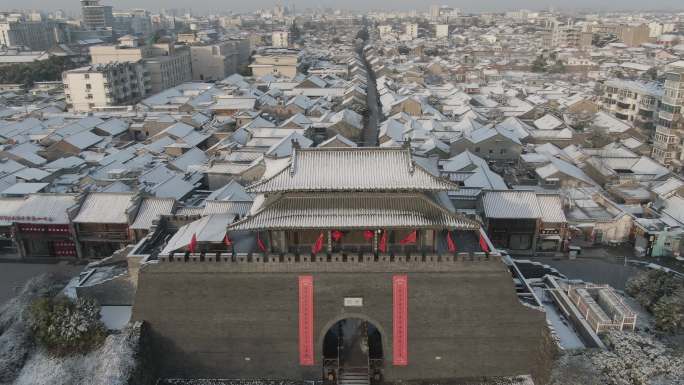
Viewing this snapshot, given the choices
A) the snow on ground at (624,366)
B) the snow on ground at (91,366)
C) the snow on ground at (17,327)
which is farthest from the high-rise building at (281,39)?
the snow on ground at (624,366)

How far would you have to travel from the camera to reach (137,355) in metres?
20.8

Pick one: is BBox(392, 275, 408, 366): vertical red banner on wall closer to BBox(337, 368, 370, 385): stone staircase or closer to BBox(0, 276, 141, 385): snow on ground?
BBox(337, 368, 370, 385): stone staircase

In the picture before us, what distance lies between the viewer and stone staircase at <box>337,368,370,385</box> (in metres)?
21.8

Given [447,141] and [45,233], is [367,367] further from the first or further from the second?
[447,141]

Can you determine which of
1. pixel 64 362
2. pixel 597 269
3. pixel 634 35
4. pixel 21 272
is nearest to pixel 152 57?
pixel 21 272

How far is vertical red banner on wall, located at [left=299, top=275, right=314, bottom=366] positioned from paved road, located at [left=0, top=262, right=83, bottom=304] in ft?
50.8

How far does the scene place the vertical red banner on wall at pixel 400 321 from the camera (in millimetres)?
21062

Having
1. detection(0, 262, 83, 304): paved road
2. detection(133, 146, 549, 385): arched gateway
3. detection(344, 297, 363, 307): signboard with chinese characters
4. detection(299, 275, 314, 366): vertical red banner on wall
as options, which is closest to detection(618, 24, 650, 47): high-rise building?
detection(133, 146, 549, 385): arched gateway

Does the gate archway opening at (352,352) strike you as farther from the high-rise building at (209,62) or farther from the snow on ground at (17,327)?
the high-rise building at (209,62)

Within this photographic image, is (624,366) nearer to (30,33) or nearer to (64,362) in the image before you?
(64,362)

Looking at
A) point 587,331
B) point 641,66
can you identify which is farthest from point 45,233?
point 641,66

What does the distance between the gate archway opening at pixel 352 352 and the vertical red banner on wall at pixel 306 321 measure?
0.94 metres

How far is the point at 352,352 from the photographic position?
2312 centimetres

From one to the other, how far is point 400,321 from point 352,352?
3119mm
